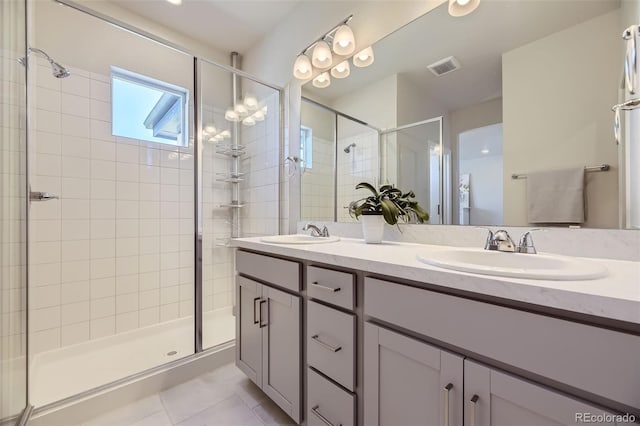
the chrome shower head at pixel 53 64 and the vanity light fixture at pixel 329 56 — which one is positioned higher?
the vanity light fixture at pixel 329 56

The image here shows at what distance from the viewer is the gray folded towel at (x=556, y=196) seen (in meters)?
0.94

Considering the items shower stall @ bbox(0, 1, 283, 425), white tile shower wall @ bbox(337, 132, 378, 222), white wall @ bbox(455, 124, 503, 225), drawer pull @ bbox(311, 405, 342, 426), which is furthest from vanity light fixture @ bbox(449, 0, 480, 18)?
drawer pull @ bbox(311, 405, 342, 426)

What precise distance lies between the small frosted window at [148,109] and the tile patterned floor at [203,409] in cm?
186

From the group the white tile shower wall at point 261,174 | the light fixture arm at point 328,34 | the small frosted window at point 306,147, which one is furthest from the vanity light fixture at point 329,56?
the white tile shower wall at point 261,174

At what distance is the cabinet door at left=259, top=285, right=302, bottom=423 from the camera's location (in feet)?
3.70

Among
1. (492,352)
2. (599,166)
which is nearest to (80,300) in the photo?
(492,352)

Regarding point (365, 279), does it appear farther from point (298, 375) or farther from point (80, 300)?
point (80, 300)

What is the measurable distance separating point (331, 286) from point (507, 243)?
664 mm

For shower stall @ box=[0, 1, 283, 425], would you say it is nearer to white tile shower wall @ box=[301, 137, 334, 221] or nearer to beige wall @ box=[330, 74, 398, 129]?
white tile shower wall @ box=[301, 137, 334, 221]

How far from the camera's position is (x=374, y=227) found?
1.34 metres

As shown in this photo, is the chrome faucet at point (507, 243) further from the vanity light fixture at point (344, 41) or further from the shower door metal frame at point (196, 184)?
the shower door metal frame at point (196, 184)

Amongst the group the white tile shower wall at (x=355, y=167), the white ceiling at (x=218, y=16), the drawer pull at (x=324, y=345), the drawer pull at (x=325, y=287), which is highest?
the white ceiling at (x=218, y=16)

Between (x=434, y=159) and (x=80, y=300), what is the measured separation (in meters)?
2.53

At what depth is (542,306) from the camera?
1.86 ft
